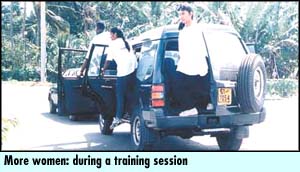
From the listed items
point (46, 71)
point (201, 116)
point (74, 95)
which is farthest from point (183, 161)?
point (46, 71)

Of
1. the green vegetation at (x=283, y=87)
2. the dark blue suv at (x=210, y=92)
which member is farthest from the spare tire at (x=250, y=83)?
the green vegetation at (x=283, y=87)

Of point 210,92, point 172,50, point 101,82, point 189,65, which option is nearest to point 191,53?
point 189,65

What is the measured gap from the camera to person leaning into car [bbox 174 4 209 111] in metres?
4.49

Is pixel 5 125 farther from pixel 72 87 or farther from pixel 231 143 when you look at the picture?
pixel 231 143

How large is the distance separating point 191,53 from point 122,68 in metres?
1.12

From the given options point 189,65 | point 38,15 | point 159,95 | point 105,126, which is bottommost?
point 105,126

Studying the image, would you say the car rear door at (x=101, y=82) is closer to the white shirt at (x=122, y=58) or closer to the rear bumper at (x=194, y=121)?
the white shirt at (x=122, y=58)

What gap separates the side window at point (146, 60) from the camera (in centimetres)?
484

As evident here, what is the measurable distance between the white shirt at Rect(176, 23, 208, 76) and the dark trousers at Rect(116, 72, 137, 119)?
34.9 inches

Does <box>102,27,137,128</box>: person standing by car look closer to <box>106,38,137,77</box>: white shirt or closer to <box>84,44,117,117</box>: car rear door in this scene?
<box>106,38,137,77</box>: white shirt

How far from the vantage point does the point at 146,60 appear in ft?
16.5

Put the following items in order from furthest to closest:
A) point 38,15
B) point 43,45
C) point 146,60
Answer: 1. point 38,15
2. point 43,45
3. point 146,60

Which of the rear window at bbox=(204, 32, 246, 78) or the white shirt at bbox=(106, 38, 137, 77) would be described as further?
the white shirt at bbox=(106, 38, 137, 77)

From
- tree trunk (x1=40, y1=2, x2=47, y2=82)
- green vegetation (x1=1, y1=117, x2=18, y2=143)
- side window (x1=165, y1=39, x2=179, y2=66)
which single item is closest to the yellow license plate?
side window (x1=165, y1=39, x2=179, y2=66)
